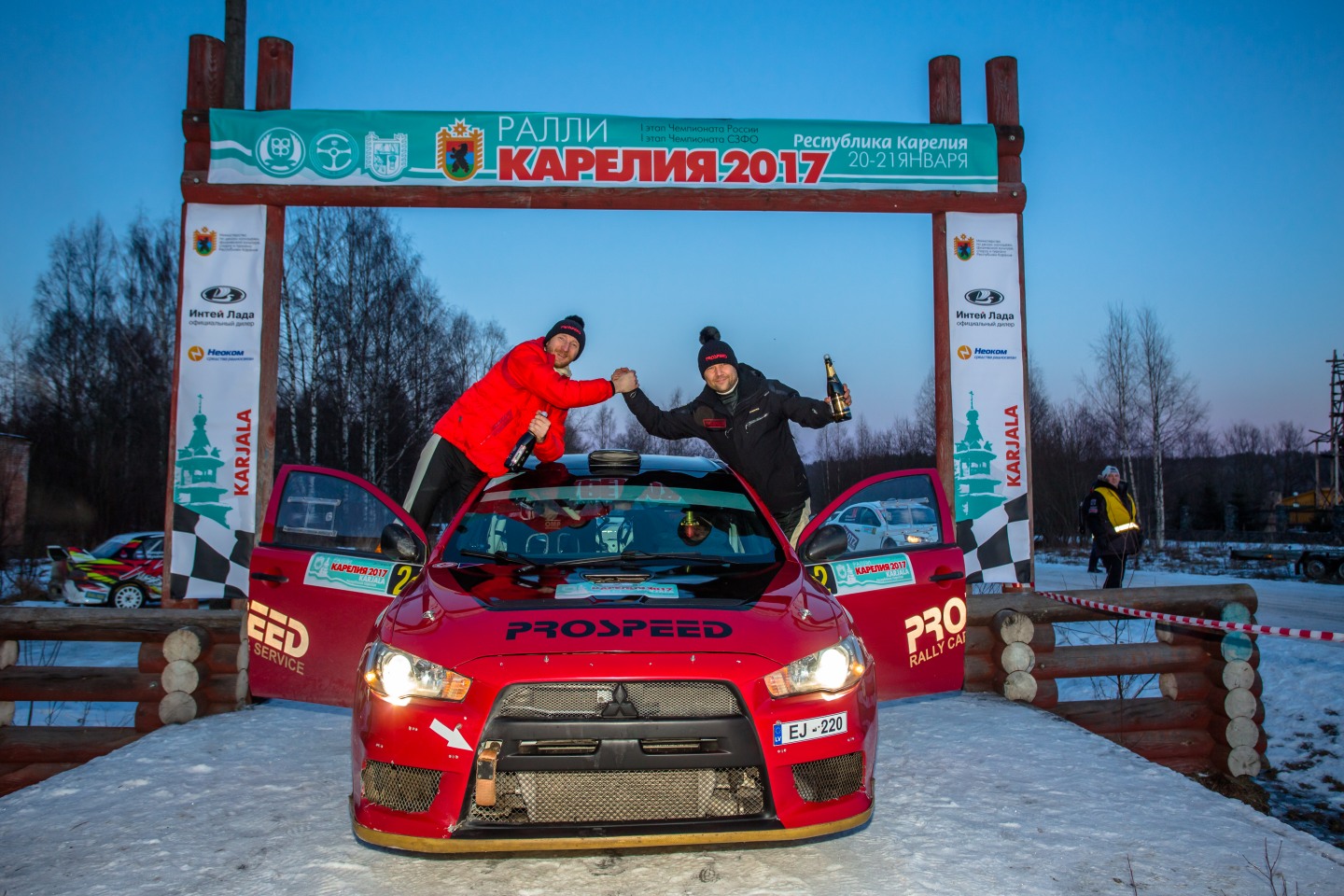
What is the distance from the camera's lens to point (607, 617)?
9.47 feet

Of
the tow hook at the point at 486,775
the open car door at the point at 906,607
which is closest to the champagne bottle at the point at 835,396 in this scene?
the open car door at the point at 906,607

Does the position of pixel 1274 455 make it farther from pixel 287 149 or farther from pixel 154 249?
pixel 287 149

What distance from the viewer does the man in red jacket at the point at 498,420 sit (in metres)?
5.35

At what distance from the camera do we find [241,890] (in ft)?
A: 9.07

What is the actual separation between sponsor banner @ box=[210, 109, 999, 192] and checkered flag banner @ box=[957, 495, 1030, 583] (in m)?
2.76

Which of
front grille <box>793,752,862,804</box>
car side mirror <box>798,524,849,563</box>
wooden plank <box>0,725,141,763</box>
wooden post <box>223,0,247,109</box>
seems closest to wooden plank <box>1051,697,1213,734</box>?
car side mirror <box>798,524,849,563</box>

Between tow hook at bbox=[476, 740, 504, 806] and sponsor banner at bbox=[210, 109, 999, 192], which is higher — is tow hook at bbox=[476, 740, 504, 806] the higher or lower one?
the lower one

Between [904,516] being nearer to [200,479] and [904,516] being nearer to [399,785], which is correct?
[200,479]

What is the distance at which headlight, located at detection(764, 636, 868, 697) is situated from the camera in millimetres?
2734

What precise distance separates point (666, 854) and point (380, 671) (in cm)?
116

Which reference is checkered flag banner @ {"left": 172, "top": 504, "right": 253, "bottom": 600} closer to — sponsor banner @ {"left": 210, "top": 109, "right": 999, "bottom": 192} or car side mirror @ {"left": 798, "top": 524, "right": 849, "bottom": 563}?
sponsor banner @ {"left": 210, "top": 109, "right": 999, "bottom": 192}

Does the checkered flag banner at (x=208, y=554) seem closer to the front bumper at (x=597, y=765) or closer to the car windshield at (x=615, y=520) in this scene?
the car windshield at (x=615, y=520)

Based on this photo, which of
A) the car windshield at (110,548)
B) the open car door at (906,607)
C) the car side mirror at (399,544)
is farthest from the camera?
the car windshield at (110,548)

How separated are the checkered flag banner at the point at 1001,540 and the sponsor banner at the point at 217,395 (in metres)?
6.05
